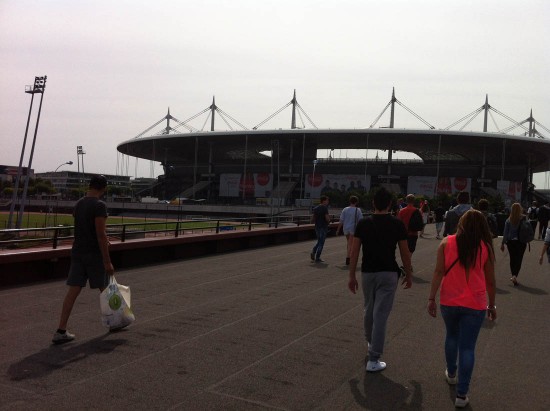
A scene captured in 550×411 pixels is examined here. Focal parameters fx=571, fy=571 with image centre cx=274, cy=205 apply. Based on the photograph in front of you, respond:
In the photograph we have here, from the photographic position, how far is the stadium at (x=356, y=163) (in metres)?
80.4

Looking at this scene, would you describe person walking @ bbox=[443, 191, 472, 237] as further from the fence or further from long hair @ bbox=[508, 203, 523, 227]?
the fence

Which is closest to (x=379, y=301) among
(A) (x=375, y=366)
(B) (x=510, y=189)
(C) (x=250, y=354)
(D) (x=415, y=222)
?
(A) (x=375, y=366)

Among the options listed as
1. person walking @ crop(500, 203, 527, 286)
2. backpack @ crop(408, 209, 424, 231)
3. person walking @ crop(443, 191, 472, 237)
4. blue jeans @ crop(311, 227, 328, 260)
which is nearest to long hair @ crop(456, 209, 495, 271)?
person walking @ crop(443, 191, 472, 237)

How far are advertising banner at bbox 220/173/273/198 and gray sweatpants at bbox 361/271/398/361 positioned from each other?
8455 cm

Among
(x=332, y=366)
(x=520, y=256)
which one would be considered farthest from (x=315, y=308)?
(x=520, y=256)

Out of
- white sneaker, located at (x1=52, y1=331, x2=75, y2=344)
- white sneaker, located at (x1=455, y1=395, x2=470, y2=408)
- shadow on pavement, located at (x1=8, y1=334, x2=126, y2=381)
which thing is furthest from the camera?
white sneaker, located at (x1=52, y1=331, x2=75, y2=344)

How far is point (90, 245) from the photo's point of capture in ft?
19.4

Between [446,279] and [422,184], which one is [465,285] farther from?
[422,184]

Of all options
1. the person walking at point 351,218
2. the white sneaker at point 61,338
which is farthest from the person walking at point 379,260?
the person walking at point 351,218

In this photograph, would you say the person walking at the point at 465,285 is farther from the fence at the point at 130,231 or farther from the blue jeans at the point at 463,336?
the fence at the point at 130,231

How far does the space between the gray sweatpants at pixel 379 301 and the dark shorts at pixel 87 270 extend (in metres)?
2.74

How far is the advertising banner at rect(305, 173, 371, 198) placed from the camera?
8594cm

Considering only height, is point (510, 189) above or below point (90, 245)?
above

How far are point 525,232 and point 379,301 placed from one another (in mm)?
6751
